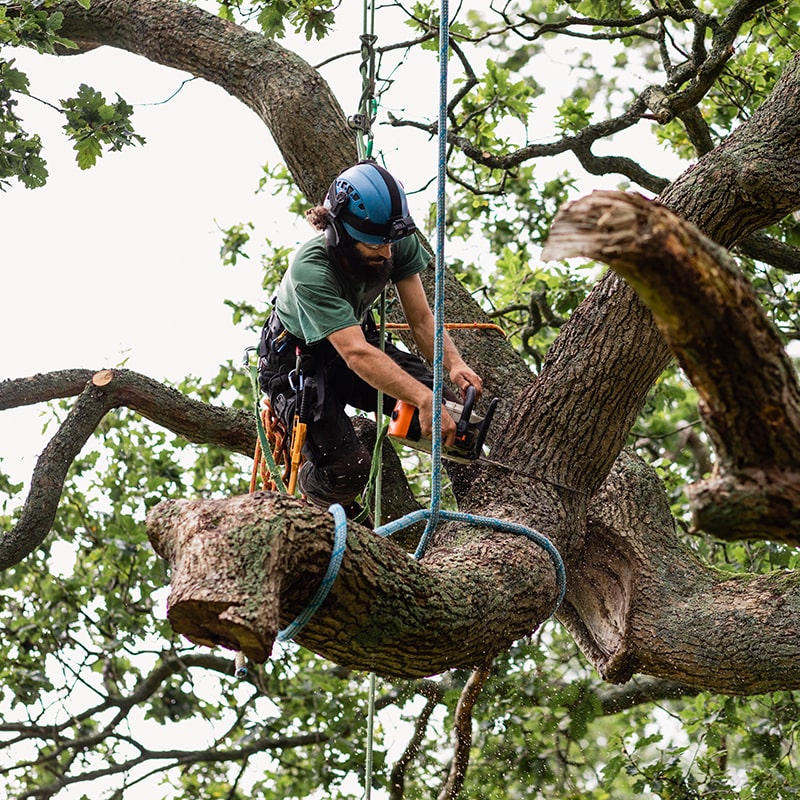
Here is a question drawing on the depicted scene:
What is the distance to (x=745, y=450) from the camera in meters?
1.85

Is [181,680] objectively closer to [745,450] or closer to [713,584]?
[713,584]

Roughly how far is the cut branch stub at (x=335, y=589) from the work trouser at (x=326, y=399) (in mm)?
830

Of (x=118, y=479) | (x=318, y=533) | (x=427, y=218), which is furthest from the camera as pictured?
(x=427, y=218)

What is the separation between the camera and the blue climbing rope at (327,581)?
2525 millimetres

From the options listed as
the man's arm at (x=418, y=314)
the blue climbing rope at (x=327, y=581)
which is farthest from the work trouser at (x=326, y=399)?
the blue climbing rope at (x=327, y=581)

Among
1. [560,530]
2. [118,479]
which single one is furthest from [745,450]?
A: [118,479]

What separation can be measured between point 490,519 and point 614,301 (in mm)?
857

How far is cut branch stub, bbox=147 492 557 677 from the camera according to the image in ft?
7.70

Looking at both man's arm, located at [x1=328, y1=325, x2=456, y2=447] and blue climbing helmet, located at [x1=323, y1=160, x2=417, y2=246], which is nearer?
man's arm, located at [x1=328, y1=325, x2=456, y2=447]

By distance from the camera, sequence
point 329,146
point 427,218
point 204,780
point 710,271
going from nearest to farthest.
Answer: point 710,271 → point 329,146 → point 204,780 → point 427,218

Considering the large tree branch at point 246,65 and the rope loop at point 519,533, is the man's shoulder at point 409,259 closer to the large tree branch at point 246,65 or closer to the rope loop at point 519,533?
the large tree branch at point 246,65

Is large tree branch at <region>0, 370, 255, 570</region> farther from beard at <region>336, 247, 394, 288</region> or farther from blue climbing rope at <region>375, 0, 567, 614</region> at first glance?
blue climbing rope at <region>375, 0, 567, 614</region>

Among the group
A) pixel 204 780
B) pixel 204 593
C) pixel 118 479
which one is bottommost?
pixel 204 593

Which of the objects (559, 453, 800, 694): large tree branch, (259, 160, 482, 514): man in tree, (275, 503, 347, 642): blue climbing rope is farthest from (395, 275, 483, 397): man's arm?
(275, 503, 347, 642): blue climbing rope
